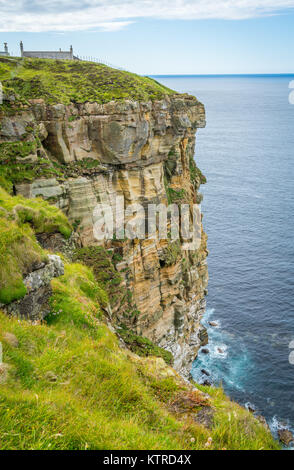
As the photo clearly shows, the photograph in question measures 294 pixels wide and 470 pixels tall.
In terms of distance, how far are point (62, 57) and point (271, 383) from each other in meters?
44.3

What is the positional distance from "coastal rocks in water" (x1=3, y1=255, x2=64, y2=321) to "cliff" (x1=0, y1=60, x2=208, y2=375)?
1225cm

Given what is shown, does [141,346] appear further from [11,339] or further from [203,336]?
[203,336]

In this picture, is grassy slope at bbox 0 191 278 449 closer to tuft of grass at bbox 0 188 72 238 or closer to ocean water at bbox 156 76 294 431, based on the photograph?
tuft of grass at bbox 0 188 72 238

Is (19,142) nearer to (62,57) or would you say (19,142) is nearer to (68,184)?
(68,184)

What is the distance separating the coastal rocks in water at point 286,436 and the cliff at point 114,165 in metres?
11.3

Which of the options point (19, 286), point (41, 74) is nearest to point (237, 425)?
point (19, 286)

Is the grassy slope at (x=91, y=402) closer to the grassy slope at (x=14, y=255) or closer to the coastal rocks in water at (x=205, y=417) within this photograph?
the coastal rocks in water at (x=205, y=417)

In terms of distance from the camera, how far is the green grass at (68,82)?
1158 inches

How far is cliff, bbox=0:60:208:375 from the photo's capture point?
2556 cm

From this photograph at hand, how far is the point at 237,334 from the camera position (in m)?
53.7

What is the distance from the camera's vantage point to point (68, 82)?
105 ft

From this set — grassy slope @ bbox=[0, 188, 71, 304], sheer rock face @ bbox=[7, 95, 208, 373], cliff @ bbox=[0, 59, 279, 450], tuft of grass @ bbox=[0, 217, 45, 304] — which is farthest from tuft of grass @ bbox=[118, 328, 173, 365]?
tuft of grass @ bbox=[0, 217, 45, 304]

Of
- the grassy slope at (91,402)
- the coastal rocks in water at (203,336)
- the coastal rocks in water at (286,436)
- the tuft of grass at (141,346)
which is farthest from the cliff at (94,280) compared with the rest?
the coastal rocks in water at (286,436)

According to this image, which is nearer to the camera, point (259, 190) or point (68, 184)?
point (68, 184)
